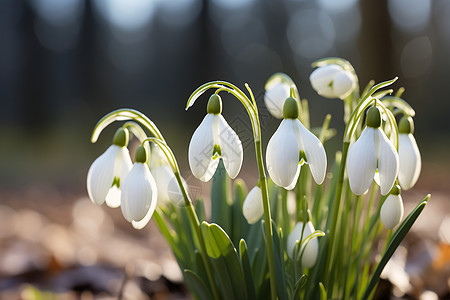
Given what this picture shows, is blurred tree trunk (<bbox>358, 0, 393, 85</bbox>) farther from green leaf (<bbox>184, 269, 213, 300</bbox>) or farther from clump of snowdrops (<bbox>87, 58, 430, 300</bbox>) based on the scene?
green leaf (<bbox>184, 269, 213, 300</bbox>)

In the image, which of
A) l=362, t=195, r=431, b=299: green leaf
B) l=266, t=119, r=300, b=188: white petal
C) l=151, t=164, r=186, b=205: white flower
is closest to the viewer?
l=266, t=119, r=300, b=188: white petal

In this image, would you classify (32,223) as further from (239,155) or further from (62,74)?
(62,74)

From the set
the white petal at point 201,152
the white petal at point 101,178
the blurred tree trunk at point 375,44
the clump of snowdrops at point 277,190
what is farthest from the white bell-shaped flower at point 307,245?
the blurred tree trunk at point 375,44

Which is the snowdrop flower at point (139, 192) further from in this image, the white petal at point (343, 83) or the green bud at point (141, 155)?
the white petal at point (343, 83)

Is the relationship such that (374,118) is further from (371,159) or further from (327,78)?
(327,78)

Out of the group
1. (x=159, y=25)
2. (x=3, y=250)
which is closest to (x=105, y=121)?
(x=3, y=250)

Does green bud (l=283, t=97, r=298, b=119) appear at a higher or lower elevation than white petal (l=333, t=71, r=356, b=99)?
lower

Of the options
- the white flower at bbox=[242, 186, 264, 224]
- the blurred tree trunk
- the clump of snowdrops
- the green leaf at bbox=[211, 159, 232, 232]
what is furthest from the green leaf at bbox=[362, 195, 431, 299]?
the blurred tree trunk
